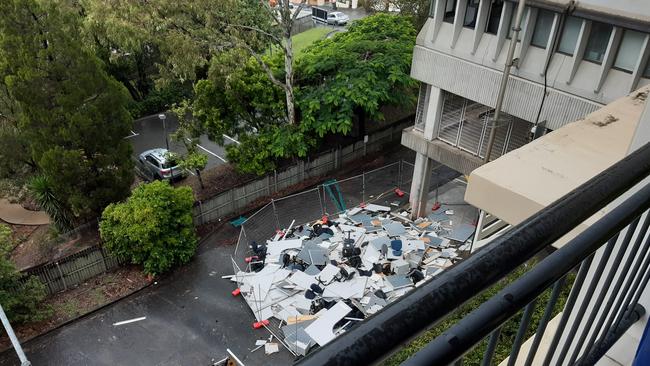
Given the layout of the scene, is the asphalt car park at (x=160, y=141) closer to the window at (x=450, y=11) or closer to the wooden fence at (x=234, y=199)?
the wooden fence at (x=234, y=199)

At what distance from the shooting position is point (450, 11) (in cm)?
1252

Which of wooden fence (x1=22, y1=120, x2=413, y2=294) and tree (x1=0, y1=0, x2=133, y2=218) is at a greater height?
tree (x1=0, y1=0, x2=133, y2=218)

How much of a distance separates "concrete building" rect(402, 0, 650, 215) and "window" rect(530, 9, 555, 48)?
0.02 m

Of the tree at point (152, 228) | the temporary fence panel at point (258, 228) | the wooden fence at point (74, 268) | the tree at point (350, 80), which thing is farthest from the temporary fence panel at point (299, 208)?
the wooden fence at point (74, 268)

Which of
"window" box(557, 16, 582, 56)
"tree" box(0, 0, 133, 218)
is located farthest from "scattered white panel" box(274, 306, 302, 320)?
"window" box(557, 16, 582, 56)

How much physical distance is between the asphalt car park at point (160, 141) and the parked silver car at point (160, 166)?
1.11 m

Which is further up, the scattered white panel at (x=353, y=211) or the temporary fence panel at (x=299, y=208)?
the scattered white panel at (x=353, y=211)

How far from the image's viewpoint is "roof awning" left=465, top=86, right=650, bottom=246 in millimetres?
6059

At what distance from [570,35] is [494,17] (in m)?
1.85

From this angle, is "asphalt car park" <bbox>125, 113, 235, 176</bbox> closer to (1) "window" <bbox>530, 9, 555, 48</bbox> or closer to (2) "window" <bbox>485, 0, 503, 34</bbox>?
(2) "window" <bbox>485, 0, 503, 34</bbox>

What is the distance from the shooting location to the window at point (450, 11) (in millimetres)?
12414

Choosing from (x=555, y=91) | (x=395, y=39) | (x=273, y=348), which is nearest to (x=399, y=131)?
(x=395, y=39)

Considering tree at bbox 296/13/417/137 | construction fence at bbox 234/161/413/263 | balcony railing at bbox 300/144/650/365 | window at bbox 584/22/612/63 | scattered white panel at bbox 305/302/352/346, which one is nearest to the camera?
balcony railing at bbox 300/144/650/365

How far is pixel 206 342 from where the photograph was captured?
38.6ft
